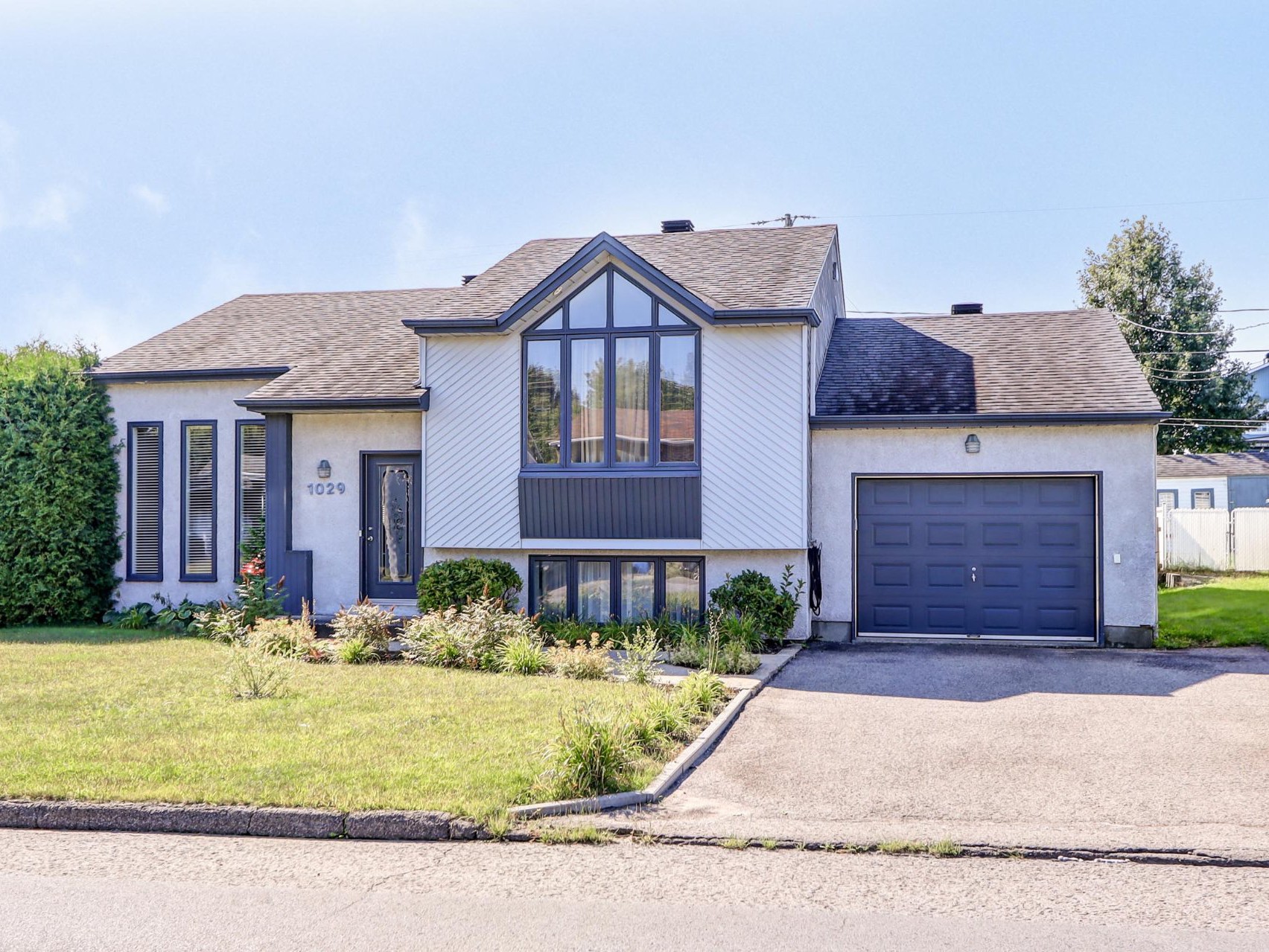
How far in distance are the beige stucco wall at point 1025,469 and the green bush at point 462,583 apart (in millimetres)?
4530

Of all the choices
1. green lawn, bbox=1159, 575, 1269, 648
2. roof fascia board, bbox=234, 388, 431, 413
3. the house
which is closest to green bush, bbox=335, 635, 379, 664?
the house

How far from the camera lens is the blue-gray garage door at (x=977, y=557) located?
14445 millimetres

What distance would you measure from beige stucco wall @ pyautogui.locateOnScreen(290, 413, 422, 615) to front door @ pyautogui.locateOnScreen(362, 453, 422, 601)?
0.41 ft

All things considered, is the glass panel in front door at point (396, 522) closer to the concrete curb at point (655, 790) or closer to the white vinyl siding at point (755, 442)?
the white vinyl siding at point (755, 442)

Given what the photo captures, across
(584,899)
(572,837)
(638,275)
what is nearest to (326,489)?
(638,275)

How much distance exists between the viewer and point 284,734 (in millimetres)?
8383

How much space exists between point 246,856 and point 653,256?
12717 mm

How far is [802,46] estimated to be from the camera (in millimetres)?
13773

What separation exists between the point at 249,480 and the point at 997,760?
1245 centimetres

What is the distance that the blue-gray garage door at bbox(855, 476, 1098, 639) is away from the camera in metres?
14.4

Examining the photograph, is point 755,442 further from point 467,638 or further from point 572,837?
point 572,837

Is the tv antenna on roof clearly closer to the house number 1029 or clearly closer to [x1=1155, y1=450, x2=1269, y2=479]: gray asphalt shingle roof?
[x1=1155, y1=450, x2=1269, y2=479]: gray asphalt shingle roof

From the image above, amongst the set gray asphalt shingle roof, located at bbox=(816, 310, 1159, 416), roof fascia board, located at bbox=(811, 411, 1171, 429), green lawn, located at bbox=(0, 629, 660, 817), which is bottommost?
green lawn, located at bbox=(0, 629, 660, 817)

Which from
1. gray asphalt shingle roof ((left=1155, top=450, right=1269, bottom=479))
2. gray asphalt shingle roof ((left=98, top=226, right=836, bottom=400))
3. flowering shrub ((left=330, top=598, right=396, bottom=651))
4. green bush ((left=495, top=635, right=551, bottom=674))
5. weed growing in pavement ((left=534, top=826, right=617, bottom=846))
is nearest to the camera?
weed growing in pavement ((left=534, top=826, right=617, bottom=846))
